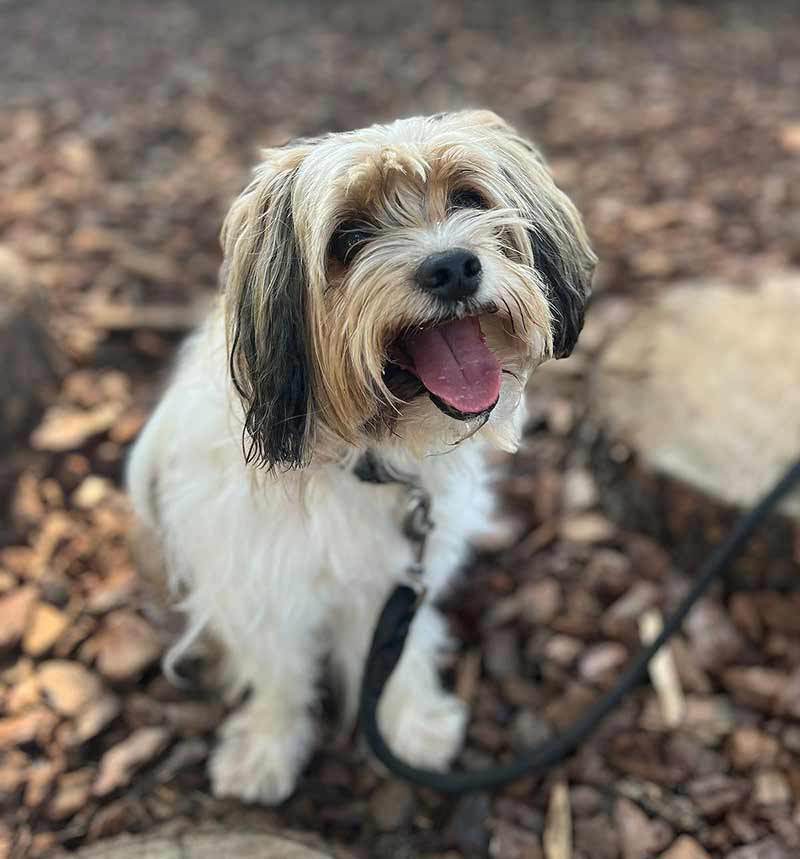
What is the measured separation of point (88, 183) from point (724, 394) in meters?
3.67

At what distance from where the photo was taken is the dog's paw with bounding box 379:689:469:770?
275 centimetres

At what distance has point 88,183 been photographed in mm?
5070

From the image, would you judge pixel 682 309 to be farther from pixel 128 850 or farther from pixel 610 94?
pixel 610 94

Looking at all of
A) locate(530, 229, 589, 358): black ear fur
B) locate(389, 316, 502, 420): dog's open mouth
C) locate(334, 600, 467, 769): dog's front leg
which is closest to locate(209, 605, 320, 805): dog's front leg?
locate(334, 600, 467, 769): dog's front leg

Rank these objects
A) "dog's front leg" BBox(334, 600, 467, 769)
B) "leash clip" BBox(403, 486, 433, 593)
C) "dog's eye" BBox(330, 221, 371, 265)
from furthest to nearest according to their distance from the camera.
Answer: "dog's front leg" BBox(334, 600, 467, 769), "leash clip" BBox(403, 486, 433, 593), "dog's eye" BBox(330, 221, 371, 265)

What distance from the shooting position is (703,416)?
3.02m

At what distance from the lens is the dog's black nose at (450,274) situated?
69.3 inches

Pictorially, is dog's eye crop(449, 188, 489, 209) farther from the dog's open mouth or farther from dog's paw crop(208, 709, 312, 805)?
dog's paw crop(208, 709, 312, 805)

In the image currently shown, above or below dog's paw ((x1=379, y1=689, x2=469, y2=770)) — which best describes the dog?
above

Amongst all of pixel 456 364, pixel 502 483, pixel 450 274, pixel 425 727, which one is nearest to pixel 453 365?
pixel 456 364

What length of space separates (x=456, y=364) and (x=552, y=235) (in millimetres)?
405

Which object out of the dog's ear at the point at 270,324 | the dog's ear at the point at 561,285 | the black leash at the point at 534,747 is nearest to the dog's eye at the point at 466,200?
the dog's ear at the point at 561,285

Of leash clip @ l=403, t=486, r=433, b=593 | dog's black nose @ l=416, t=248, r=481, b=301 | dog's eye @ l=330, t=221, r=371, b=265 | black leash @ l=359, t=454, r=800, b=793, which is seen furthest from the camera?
black leash @ l=359, t=454, r=800, b=793

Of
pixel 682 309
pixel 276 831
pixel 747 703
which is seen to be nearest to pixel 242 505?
pixel 276 831
